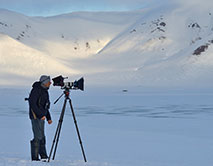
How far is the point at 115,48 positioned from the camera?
119 m

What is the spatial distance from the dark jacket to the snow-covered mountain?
51.1 m

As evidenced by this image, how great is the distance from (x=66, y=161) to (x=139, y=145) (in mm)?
3282

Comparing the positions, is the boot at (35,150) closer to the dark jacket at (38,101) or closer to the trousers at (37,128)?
the trousers at (37,128)

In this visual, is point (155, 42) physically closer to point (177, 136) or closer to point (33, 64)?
point (33, 64)

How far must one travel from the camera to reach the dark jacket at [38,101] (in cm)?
788

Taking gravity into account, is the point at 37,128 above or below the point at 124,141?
above

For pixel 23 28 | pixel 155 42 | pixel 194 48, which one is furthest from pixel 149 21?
pixel 194 48

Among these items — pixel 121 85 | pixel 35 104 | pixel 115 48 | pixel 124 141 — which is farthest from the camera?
pixel 115 48

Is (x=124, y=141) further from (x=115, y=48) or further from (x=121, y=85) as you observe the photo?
(x=115, y=48)

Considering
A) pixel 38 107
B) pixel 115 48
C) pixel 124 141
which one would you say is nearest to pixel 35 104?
pixel 38 107

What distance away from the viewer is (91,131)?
1353 centimetres

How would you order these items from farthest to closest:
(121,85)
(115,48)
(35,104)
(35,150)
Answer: (115,48), (121,85), (35,150), (35,104)

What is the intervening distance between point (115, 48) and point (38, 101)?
111790mm

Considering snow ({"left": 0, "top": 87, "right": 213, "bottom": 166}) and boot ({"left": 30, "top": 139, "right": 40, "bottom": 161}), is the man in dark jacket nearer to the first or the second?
boot ({"left": 30, "top": 139, "right": 40, "bottom": 161})
